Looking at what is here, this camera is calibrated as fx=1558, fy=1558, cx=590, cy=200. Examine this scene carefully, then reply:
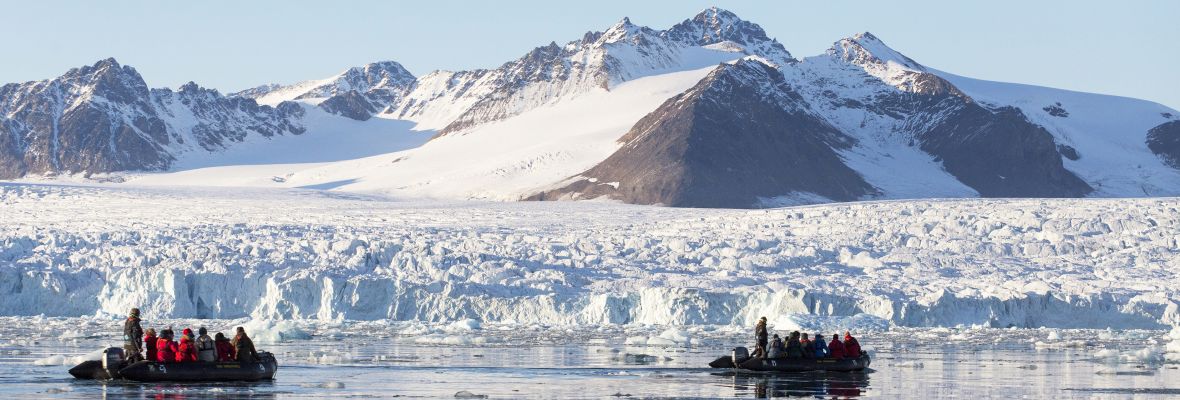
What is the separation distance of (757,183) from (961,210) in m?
76.8

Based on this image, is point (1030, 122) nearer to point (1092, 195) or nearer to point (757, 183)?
point (1092, 195)

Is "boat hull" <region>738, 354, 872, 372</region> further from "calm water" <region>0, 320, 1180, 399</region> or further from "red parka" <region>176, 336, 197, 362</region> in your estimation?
"red parka" <region>176, 336, 197, 362</region>

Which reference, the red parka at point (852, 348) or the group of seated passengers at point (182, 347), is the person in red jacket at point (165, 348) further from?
the red parka at point (852, 348)

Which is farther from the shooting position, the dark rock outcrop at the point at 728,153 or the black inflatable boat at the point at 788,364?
the dark rock outcrop at the point at 728,153

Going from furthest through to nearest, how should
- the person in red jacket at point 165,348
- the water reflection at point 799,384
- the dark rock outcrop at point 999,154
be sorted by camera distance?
the dark rock outcrop at point 999,154, the person in red jacket at point 165,348, the water reflection at point 799,384

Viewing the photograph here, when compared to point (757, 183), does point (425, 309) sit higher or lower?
lower

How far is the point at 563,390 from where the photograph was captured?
26656 mm

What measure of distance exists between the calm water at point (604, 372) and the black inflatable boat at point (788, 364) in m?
0.35

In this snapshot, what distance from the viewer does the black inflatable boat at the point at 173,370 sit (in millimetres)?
28469

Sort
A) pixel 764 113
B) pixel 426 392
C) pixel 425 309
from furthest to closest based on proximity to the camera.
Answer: pixel 764 113
pixel 425 309
pixel 426 392

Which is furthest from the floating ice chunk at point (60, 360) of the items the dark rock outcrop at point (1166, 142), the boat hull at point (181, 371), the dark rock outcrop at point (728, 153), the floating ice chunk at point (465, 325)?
the dark rock outcrop at point (1166, 142)

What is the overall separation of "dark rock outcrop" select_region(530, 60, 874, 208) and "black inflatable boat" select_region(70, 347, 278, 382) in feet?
350

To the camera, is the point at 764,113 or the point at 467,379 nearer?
the point at 467,379

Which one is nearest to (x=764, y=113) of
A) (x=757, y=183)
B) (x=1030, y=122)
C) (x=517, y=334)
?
(x=757, y=183)
